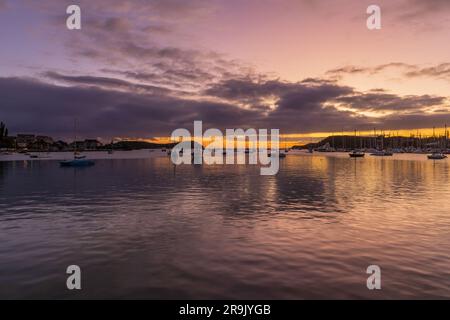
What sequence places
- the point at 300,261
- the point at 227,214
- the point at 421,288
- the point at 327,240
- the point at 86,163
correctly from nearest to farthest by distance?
the point at 421,288 < the point at 300,261 < the point at 327,240 < the point at 227,214 < the point at 86,163

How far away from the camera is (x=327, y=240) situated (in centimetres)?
2019

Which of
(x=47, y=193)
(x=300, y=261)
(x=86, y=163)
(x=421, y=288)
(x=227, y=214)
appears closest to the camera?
(x=421, y=288)

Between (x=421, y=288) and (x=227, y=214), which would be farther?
(x=227, y=214)
